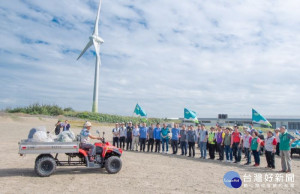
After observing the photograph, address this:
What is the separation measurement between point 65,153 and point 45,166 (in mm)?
655

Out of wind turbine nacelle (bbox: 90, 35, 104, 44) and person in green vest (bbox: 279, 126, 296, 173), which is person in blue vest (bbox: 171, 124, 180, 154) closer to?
person in green vest (bbox: 279, 126, 296, 173)

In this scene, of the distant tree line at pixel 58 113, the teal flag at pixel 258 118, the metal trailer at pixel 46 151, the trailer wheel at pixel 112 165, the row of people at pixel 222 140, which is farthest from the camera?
the distant tree line at pixel 58 113

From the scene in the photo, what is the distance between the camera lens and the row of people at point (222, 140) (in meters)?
9.80

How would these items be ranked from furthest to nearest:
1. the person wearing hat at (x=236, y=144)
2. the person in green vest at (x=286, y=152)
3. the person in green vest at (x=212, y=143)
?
the person in green vest at (x=212, y=143)
the person wearing hat at (x=236, y=144)
the person in green vest at (x=286, y=152)

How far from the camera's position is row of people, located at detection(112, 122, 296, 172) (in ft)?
32.2

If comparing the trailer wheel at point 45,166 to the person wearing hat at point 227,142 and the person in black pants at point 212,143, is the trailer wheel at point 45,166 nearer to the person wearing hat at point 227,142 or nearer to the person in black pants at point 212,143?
the person wearing hat at point 227,142

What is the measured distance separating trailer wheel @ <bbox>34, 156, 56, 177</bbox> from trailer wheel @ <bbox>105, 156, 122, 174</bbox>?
161cm

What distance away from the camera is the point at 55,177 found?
798 centimetres

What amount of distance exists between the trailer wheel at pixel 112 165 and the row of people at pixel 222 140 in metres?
5.59

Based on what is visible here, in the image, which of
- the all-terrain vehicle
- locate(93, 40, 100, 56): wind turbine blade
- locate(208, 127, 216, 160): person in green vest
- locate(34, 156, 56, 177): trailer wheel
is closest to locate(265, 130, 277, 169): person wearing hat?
locate(208, 127, 216, 160): person in green vest

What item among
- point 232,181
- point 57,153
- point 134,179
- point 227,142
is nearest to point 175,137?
point 227,142

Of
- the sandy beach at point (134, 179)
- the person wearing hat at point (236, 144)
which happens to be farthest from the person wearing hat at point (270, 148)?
the person wearing hat at point (236, 144)

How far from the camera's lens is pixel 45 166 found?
7.90m

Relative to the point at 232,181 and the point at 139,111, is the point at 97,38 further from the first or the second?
the point at 232,181
